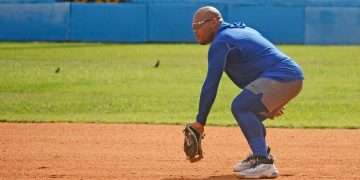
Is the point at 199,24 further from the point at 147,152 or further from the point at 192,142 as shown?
the point at 147,152

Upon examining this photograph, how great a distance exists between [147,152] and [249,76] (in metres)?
2.38

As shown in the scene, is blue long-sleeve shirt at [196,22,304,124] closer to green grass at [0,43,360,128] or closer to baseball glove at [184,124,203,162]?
baseball glove at [184,124,203,162]

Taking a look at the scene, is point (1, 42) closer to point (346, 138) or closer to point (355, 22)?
point (355, 22)

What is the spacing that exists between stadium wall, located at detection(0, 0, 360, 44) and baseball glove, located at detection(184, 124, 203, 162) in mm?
26163

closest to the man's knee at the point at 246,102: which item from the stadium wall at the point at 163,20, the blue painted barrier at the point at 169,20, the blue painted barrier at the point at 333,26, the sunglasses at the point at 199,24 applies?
the sunglasses at the point at 199,24

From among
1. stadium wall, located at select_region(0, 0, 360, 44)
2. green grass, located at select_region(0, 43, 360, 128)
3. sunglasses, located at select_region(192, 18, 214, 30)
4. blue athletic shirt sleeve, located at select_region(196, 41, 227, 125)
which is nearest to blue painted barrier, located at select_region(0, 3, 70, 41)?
stadium wall, located at select_region(0, 0, 360, 44)

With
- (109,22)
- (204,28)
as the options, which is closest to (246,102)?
(204,28)

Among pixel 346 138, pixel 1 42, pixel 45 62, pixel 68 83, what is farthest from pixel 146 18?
pixel 346 138

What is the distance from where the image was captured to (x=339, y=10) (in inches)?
1384

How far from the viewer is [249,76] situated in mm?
8945

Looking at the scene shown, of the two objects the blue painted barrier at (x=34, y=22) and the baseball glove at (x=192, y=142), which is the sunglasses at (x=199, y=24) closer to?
the baseball glove at (x=192, y=142)

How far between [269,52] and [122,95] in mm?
9303

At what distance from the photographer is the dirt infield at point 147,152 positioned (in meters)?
9.37

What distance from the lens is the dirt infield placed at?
30.7 feet
